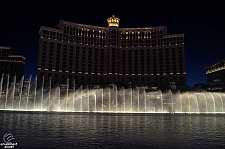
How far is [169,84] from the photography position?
11306cm

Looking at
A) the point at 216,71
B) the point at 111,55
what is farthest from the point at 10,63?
the point at 216,71

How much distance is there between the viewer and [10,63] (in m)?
160

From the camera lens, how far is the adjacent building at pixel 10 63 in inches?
6107

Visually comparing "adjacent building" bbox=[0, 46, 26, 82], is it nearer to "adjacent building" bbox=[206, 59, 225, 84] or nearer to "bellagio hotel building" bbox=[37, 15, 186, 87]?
"bellagio hotel building" bbox=[37, 15, 186, 87]

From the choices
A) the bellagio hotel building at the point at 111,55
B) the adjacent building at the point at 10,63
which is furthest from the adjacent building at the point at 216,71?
the adjacent building at the point at 10,63

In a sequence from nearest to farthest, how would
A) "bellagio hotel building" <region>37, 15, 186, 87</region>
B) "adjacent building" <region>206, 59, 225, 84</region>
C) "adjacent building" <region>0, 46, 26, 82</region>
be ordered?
"bellagio hotel building" <region>37, 15, 186, 87</region>
"adjacent building" <region>206, 59, 225, 84</region>
"adjacent building" <region>0, 46, 26, 82</region>

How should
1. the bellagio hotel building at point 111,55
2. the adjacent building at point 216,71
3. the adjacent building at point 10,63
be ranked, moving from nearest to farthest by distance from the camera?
the bellagio hotel building at point 111,55 → the adjacent building at point 216,71 → the adjacent building at point 10,63

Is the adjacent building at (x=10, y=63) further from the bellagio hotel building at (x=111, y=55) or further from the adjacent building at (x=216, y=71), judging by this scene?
the adjacent building at (x=216, y=71)

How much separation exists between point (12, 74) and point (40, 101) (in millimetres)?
125233

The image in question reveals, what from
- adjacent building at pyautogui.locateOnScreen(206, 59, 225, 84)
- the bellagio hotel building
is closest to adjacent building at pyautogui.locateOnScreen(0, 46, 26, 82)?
the bellagio hotel building

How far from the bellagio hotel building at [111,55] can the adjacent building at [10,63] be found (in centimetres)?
6564

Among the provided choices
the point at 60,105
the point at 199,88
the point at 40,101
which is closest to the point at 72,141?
the point at 60,105

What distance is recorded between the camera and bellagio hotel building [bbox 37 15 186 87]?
11267cm

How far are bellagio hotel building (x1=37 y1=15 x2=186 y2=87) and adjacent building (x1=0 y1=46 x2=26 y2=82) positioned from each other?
65639mm
